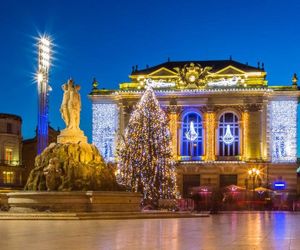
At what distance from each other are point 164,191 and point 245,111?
22.2 meters

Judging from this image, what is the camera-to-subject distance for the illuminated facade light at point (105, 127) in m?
72.9

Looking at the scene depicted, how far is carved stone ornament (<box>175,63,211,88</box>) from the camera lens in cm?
7088

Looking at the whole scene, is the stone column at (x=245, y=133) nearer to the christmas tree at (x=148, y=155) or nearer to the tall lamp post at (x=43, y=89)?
the christmas tree at (x=148, y=155)

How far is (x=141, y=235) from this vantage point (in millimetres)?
17875

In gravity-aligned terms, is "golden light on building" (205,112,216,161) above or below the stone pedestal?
above

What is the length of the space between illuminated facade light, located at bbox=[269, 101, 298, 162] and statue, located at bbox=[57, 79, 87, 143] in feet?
125

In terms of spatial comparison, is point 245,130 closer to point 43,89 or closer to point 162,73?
point 162,73

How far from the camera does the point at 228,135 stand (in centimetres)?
7025

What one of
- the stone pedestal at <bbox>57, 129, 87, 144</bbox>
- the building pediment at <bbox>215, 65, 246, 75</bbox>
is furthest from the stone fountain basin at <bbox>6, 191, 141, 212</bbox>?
the building pediment at <bbox>215, 65, 246, 75</bbox>

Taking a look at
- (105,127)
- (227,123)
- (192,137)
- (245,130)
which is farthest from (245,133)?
(105,127)

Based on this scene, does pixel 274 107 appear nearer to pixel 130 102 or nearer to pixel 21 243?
pixel 130 102

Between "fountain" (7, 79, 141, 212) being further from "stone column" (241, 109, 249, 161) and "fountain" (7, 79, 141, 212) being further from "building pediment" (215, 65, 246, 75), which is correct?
"building pediment" (215, 65, 246, 75)

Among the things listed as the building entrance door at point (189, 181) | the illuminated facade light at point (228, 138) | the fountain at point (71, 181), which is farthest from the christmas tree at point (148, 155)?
the illuminated facade light at point (228, 138)

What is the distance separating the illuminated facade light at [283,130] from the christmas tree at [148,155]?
21.2 m
